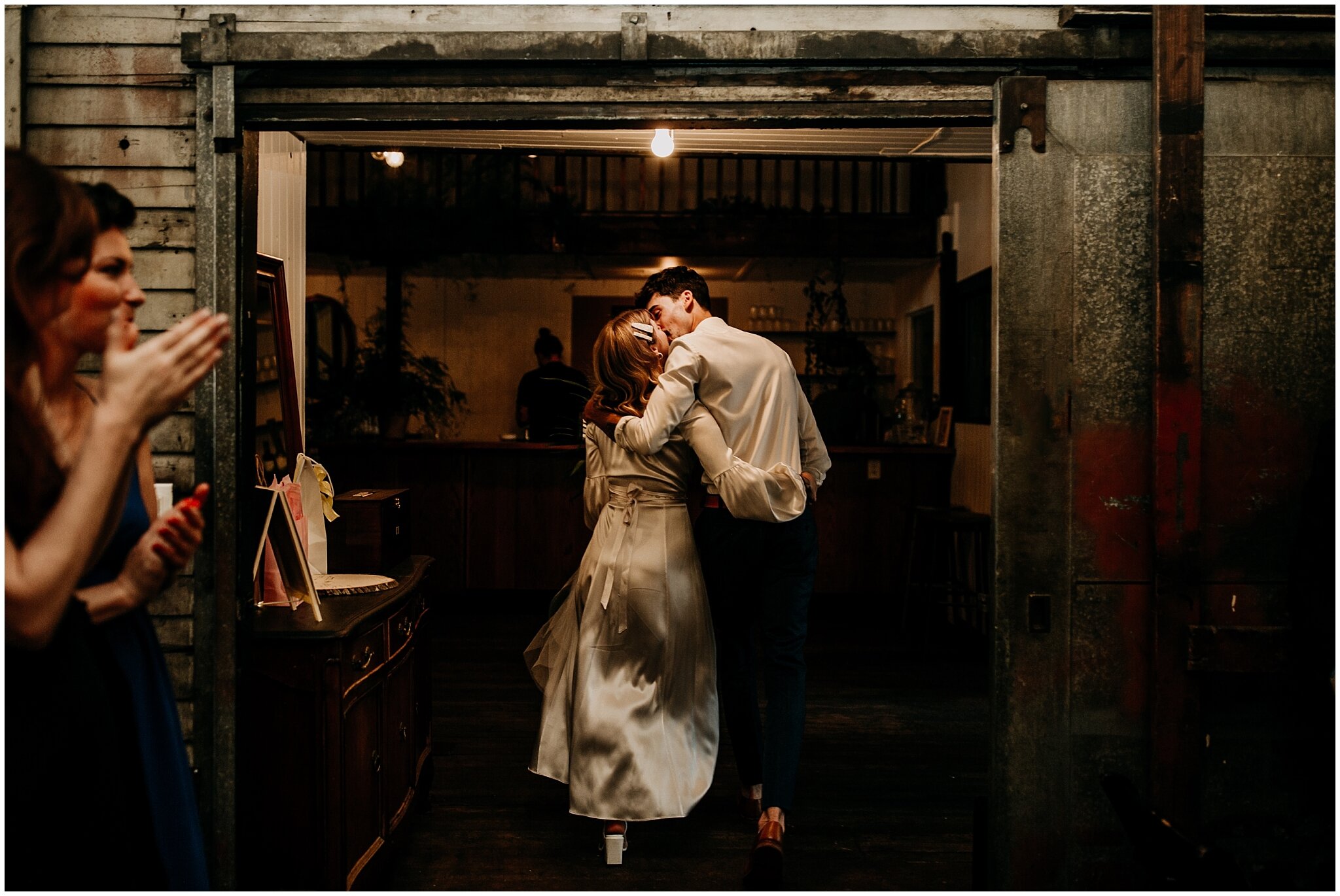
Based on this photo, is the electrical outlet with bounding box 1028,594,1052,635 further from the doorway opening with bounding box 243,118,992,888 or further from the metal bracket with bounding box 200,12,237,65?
the metal bracket with bounding box 200,12,237,65

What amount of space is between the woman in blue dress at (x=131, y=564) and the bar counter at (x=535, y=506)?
5.30 meters

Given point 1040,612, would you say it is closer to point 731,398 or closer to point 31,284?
point 731,398

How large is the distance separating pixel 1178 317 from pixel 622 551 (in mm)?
1722

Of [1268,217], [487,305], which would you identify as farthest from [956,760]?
[487,305]

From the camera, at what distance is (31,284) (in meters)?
1.51

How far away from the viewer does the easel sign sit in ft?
8.95

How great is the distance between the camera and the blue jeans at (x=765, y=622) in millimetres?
3107

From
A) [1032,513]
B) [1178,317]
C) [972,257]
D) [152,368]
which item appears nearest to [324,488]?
[152,368]

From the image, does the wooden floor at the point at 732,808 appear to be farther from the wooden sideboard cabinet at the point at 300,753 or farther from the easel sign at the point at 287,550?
the easel sign at the point at 287,550

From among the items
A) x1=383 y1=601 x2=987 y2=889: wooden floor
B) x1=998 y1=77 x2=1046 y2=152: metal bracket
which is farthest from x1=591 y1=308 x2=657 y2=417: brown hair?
x1=383 y1=601 x2=987 y2=889: wooden floor

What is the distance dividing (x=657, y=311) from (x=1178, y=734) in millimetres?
1966

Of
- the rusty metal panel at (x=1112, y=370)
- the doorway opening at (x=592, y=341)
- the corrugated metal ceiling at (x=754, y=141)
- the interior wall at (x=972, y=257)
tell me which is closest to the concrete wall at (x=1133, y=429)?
the rusty metal panel at (x=1112, y=370)

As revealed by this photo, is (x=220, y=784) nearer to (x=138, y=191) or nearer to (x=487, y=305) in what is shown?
(x=138, y=191)

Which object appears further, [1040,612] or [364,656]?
[364,656]
